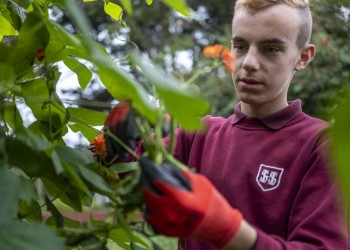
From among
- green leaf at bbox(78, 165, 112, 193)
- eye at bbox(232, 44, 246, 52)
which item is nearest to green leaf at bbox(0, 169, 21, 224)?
green leaf at bbox(78, 165, 112, 193)

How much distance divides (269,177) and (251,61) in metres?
0.24

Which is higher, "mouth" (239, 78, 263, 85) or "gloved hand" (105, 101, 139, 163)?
"gloved hand" (105, 101, 139, 163)

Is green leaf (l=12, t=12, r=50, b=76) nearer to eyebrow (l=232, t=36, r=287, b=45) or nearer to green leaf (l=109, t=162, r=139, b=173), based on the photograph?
green leaf (l=109, t=162, r=139, b=173)

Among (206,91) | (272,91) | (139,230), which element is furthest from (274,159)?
(206,91)

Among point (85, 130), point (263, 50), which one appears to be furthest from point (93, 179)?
point (263, 50)

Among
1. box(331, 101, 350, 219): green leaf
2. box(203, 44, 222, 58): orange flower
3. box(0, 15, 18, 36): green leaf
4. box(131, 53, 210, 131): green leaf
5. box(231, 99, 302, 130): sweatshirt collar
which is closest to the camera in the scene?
box(331, 101, 350, 219): green leaf

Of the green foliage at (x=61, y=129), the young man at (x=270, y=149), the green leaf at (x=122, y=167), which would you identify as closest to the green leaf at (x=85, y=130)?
the green foliage at (x=61, y=129)

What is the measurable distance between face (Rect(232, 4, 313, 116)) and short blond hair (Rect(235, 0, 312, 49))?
12 mm

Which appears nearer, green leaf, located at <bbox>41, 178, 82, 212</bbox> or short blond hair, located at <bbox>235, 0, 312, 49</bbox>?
green leaf, located at <bbox>41, 178, 82, 212</bbox>

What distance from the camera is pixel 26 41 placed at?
0.73m

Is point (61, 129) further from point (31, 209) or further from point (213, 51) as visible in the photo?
point (213, 51)

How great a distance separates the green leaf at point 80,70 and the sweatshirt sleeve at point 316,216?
1.40 ft

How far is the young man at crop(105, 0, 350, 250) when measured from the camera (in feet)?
3.20

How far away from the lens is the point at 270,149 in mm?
1189
